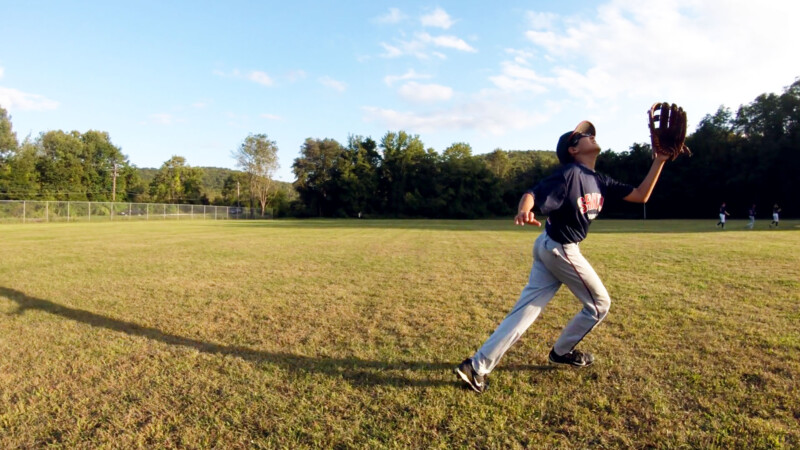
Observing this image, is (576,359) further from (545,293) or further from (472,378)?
(472,378)

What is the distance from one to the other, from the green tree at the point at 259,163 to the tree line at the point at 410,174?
165mm

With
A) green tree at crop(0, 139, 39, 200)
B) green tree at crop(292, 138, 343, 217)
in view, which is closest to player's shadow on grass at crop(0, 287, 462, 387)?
green tree at crop(292, 138, 343, 217)

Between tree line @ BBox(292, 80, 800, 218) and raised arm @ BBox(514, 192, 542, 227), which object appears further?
tree line @ BBox(292, 80, 800, 218)

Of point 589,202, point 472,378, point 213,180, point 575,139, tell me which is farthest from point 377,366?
point 213,180

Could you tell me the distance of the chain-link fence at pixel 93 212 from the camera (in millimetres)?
35594

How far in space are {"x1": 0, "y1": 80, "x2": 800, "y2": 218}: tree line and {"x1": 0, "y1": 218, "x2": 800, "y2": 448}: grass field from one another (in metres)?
55.1

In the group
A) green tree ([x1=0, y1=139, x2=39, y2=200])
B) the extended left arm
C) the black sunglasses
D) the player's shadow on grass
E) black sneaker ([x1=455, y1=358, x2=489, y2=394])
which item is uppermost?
green tree ([x1=0, y1=139, x2=39, y2=200])

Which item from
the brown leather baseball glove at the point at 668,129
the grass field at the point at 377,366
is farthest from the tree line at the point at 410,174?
the brown leather baseball glove at the point at 668,129

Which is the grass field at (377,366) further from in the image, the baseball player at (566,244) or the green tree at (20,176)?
Result: the green tree at (20,176)

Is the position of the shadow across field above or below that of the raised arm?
below

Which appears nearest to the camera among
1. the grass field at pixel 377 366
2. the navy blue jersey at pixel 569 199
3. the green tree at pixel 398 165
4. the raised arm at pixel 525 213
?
the grass field at pixel 377 366

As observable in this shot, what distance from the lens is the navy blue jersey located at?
318 cm

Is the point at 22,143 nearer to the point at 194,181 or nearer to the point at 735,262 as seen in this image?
the point at 194,181

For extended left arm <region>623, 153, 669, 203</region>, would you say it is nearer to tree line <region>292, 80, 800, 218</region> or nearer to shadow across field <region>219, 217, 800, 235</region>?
shadow across field <region>219, 217, 800, 235</region>
